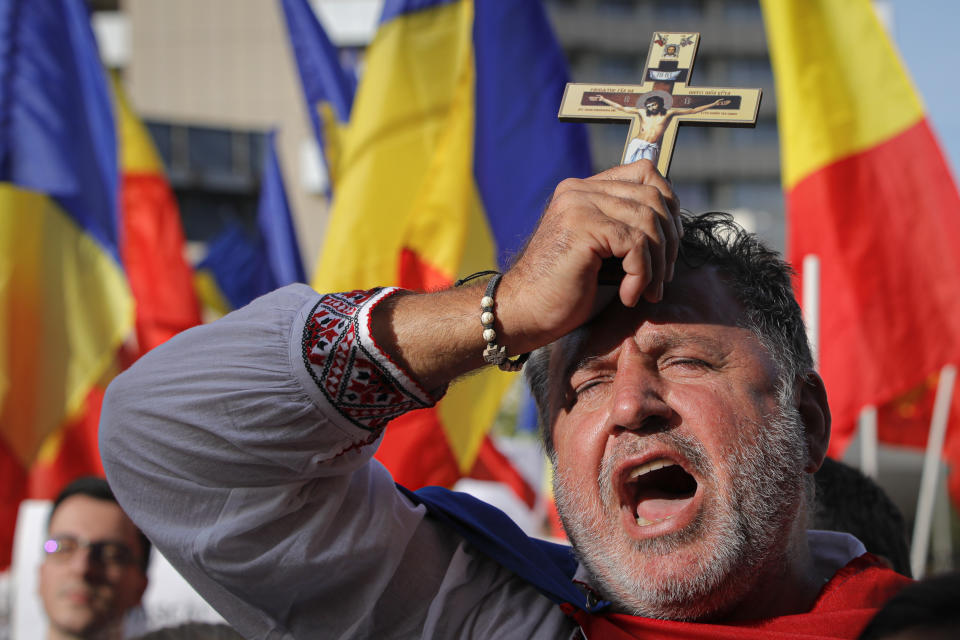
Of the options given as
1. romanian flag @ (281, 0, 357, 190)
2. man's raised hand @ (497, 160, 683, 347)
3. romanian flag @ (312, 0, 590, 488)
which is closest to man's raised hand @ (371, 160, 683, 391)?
man's raised hand @ (497, 160, 683, 347)

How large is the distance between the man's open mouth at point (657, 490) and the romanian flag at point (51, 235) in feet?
12.9

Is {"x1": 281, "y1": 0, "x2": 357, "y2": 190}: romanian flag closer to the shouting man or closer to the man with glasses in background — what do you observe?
the man with glasses in background

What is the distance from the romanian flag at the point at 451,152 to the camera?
15.4ft

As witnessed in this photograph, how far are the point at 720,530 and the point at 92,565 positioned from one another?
7.75ft

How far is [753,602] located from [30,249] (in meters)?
4.45

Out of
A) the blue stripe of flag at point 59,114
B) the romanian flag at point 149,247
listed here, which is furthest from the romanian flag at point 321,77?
the blue stripe of flag at point 59,114

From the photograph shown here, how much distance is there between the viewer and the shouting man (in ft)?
5.49

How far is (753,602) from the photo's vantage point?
73.2 inches

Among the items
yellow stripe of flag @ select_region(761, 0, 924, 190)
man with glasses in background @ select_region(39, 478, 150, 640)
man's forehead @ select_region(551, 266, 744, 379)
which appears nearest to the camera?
man's forehead @ select_region(551, 266, 744, 379)

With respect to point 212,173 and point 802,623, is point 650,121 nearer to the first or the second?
point 802,623

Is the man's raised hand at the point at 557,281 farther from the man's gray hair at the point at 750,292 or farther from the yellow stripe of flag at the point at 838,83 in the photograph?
the yellow stripe of flag at the point at 838,83

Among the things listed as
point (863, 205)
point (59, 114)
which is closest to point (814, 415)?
point (863, 205)

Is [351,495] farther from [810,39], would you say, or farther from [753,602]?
[810,39]

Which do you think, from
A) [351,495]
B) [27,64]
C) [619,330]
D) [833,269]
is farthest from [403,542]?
[27,64]
